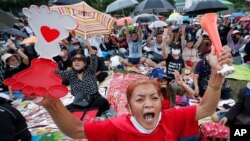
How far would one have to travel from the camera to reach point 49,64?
1.67 metres

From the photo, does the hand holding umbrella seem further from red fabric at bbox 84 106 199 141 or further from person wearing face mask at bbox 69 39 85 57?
person wearing face mask at bbox 69 39 85 57

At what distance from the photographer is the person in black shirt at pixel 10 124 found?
3352mm

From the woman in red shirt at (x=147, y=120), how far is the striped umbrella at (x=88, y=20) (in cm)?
536

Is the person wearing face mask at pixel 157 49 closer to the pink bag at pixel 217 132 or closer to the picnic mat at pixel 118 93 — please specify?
the picnic mat at pixel 118 93

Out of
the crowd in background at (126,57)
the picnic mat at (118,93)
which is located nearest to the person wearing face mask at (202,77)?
the crowd in background at (126,57)

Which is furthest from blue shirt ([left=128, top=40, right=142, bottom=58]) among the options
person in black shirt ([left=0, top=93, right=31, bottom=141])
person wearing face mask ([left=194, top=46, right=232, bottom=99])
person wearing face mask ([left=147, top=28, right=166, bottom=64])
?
person in black shirt ([left=0, top=93, right=31, bottom=141])

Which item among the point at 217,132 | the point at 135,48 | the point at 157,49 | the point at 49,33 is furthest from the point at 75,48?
the point at 49,33

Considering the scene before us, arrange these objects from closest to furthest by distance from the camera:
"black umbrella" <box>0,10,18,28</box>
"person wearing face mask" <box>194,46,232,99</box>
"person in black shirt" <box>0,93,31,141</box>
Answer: "person in black shirt" <box>0,93,31,141</box>
"black umbrella" <box>0,10,18,28</box>
"person wearing face mask" <box>194,46,232,99</box>

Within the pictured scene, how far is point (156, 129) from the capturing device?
193 cm

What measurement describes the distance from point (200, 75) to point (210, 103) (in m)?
4.47

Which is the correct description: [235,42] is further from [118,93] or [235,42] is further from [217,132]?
[217,132]

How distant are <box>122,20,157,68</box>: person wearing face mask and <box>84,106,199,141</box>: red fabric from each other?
7.61m

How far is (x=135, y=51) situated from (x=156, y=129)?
26.3ft

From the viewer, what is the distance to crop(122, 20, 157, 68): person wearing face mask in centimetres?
978
